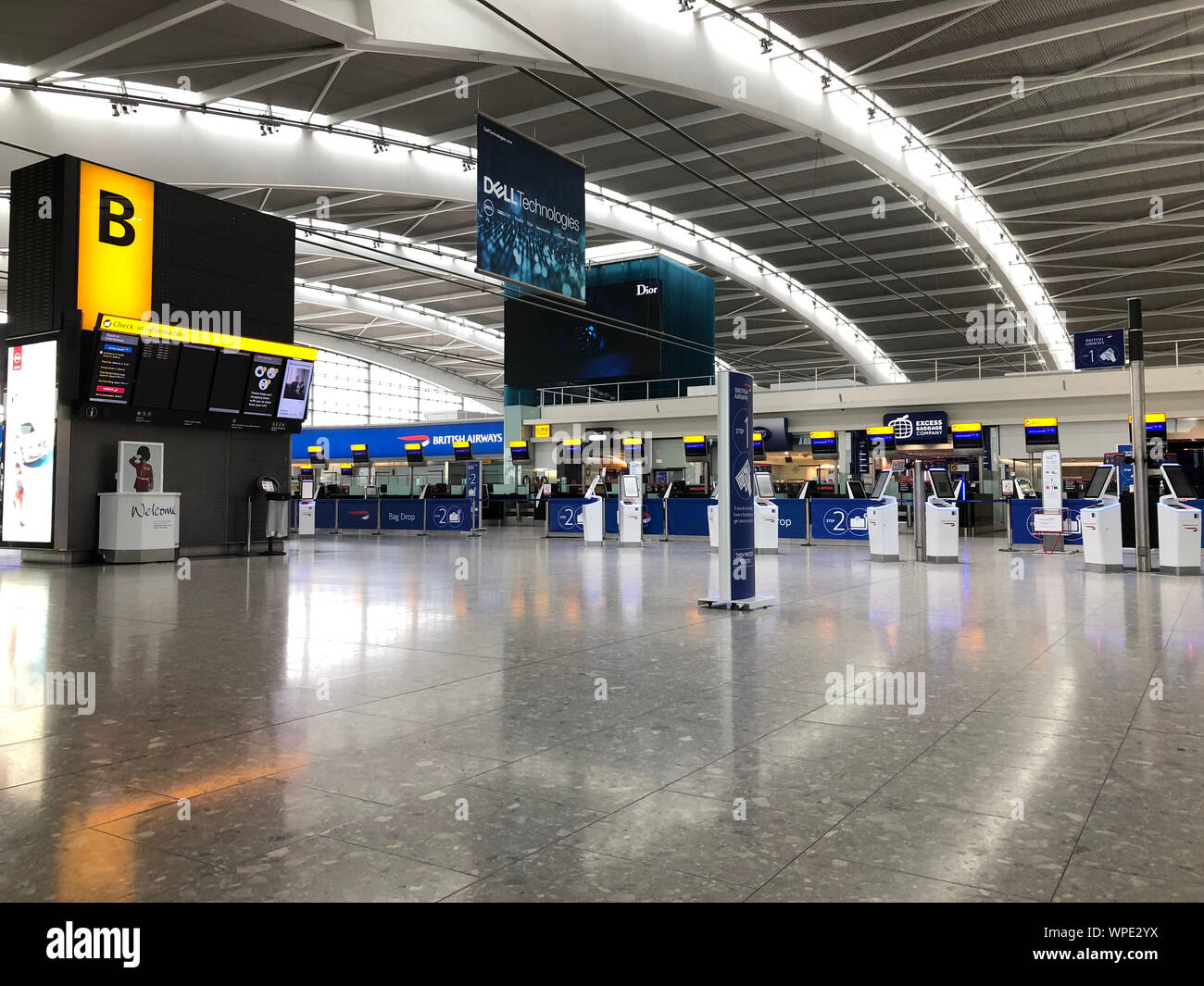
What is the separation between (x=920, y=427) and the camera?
25.1m

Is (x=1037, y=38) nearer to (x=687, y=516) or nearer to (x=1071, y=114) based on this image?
(x=1071, y=114)

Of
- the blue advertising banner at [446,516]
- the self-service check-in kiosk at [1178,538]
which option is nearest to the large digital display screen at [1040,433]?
the self-service check-in kiosk at [1178,538]

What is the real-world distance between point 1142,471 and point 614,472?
65.0 ft

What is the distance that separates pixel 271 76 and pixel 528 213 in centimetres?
700

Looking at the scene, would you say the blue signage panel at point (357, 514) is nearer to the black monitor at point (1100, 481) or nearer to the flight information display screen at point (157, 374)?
the flight information display screen at point (157, 374)

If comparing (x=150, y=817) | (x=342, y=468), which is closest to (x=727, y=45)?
(x=150, y=817)

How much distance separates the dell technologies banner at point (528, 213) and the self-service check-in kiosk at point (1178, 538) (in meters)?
8.48

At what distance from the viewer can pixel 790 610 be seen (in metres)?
7.62

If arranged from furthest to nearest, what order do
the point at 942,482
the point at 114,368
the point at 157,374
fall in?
1. the point at 942,482
2. the point at 157,374
3. the point at 114,368

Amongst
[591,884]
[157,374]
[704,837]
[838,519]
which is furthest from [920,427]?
[591,884]

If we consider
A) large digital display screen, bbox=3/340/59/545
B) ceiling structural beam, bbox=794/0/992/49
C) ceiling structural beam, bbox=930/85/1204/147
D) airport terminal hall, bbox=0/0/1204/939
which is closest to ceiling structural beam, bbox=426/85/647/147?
airport terminal hall, bbox=0/0/1204/939

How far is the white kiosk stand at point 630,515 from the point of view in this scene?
1762 cm

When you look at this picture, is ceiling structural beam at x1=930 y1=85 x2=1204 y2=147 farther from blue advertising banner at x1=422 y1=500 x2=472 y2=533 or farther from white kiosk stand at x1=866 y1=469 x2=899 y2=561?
blue advertising banner at x1=422 y1=500 x2=472 y2=533

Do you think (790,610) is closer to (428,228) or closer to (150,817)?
(150,817)
